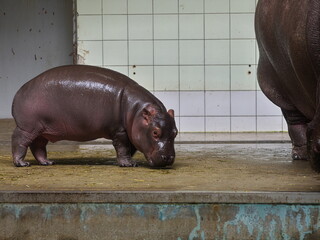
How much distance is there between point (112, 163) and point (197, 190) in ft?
4.89

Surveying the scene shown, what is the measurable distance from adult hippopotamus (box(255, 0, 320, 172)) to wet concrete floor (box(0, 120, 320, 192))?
27 cm

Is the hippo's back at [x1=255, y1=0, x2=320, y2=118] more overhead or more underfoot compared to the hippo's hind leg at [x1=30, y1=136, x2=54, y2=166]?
more overhead

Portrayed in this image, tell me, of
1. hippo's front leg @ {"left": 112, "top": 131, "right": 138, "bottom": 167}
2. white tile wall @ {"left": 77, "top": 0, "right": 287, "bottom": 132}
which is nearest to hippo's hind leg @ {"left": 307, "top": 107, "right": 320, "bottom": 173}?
hippo's front leg @ {"left": 112, "top": 131, "right": 138, "bottom": 167}

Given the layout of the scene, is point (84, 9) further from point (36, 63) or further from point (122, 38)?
point (36, 63)

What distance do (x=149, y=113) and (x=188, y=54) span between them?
12.7 ft

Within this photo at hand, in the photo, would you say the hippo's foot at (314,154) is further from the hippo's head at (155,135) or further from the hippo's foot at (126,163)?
the hippo's foot at (126,163)

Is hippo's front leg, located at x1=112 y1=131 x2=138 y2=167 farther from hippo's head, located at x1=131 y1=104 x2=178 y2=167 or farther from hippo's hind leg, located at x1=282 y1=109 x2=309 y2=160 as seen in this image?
hippo's hind leg, located at x1=282 y1=109 x2=309 y2=160

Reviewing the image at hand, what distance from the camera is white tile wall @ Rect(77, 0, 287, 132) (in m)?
7.92

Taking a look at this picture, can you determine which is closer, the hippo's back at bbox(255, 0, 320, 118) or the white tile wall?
the hippo's back at bbox(255, 0, 320, 118)

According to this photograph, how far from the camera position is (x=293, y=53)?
10.6 feet

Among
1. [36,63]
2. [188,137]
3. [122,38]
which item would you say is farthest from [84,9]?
[188,137]

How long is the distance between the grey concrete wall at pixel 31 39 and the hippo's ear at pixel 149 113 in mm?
4742

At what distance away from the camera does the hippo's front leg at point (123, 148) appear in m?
4.36

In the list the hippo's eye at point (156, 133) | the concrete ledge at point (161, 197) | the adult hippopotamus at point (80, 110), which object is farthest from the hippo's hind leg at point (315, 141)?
the adult hippopotamus at point (80, 110)
